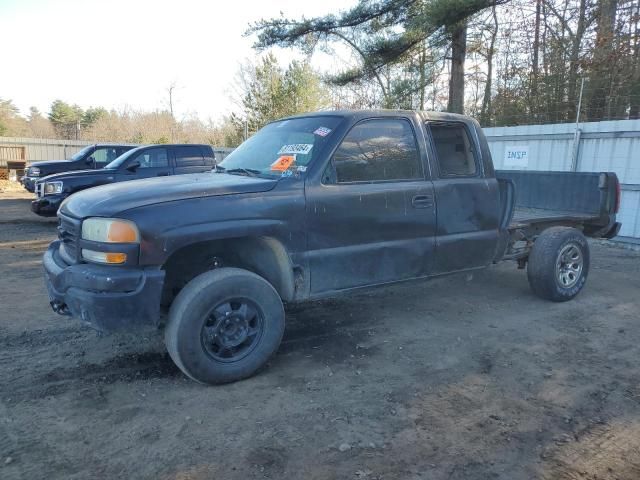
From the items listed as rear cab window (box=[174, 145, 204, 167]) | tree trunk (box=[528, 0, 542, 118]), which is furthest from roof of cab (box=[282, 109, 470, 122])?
tree trunk (box=[528, 0, 542, 118])

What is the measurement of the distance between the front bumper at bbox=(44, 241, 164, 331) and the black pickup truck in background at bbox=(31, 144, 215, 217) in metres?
6.37

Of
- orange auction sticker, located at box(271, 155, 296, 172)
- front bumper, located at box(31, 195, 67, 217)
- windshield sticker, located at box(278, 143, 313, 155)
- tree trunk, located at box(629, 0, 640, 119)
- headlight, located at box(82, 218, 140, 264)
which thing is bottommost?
front bumper, located at box(31, 195, 67, 217)

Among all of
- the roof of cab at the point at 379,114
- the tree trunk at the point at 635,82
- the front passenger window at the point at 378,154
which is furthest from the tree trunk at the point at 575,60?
the front passenger window at the point at 378,154

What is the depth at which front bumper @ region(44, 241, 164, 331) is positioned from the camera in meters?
3.00

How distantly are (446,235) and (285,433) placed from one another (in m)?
2.35

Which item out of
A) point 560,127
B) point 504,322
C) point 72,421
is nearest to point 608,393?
point 504,322

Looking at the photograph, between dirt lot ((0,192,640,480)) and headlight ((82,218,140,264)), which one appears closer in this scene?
dirt lot ((0,192,640,480))

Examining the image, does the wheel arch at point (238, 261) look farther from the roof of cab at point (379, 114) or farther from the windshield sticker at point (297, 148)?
the roof of cab at point (379, 114)

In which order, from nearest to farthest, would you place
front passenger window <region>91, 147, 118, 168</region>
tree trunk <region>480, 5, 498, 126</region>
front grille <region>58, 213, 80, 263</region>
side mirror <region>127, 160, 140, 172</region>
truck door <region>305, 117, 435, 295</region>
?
front grille <region>58, 213, 80, 263</region> < truck door <region>305, 117, 435, 295</region> < side mirror <region>127, 160, 140, 172</region> < front passenger window <region>91, 147, 118, 168</region> < tree trunk <region>480, 5, 498, 126</region>

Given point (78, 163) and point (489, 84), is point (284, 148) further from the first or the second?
point (489, 84)

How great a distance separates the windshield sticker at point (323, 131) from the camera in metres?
3.87

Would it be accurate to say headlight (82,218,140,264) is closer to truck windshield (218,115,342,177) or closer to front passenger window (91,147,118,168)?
truck windshield (218,115,342,177)

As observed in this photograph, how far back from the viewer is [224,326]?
336 cm

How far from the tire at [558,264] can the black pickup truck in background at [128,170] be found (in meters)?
6.17
